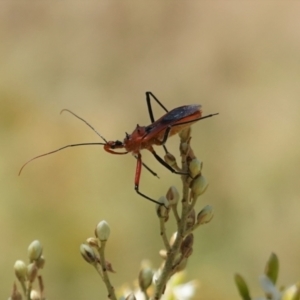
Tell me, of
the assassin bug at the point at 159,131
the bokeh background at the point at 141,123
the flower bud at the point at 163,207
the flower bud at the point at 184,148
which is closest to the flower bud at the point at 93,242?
the flower bud at the point at 163,207

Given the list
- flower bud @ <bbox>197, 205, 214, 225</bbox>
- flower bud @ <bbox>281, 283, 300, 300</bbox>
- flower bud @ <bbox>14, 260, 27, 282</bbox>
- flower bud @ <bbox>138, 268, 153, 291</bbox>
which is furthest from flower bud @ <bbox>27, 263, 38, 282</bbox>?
flower bud @ <bbox>281, 283, 300, 300</bbox>

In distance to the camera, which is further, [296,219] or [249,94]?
[249,94]

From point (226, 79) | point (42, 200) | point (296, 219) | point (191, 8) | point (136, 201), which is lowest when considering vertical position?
point (296, 219)

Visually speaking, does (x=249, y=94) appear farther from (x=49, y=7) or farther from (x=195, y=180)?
(x=195, y=180)

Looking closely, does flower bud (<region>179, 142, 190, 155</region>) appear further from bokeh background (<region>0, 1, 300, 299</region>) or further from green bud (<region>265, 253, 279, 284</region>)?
bokeh background (<region>0, 1, 300, 299</region>)

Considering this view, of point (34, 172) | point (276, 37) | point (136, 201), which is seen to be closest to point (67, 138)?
point (34, 172)

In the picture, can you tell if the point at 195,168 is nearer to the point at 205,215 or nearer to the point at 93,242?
the point at 205,215

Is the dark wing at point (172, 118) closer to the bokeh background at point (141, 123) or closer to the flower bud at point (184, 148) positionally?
the flower bud at point (184, 148)
